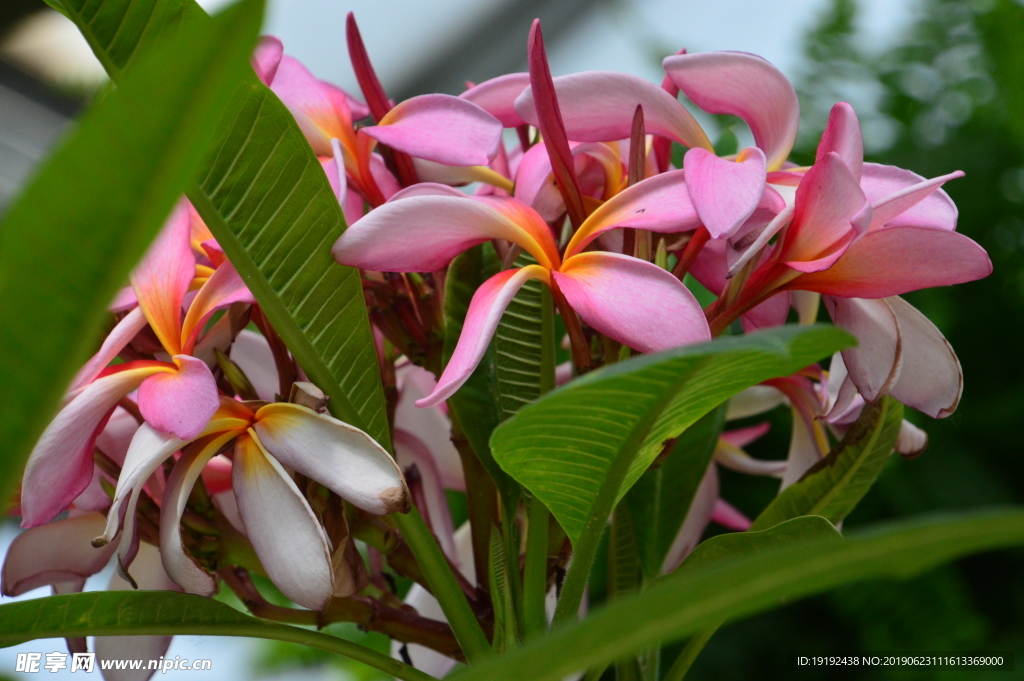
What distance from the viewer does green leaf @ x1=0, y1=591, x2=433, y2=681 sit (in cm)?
29

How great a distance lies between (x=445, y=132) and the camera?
323 mm

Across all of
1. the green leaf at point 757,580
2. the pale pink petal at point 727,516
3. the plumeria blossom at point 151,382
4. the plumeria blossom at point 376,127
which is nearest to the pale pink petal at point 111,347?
the plumeria blossom at point 151,382

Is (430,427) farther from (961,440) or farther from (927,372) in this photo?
(961,440)

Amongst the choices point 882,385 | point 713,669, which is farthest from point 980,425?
point 882,385

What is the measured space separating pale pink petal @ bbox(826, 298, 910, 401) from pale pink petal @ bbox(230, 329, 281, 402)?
0.89ft

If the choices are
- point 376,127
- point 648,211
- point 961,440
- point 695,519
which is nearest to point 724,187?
point 648,211

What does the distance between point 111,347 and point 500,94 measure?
0.19m

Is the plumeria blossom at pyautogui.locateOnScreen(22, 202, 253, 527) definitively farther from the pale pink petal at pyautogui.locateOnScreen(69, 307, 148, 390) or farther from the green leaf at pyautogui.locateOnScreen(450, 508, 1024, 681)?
the green leaf at pyautogui.locateOnScreen(450, 508, 1024, 681)

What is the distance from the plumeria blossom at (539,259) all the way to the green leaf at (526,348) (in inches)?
2.4

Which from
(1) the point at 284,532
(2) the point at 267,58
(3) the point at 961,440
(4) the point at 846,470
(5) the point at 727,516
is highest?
(2) the point at 267,58

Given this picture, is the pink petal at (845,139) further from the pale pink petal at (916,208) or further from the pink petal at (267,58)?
the pink petal at (267,58)

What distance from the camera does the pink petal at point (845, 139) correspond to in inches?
11.2

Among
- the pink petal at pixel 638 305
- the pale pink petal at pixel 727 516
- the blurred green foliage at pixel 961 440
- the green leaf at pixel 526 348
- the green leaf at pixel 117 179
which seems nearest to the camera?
the green leaf at pixel 117 179

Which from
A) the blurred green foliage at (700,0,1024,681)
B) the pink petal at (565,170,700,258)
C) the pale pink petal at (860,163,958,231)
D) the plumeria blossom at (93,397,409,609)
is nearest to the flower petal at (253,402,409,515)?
the plumeria blossom at (93,397,409,609)
